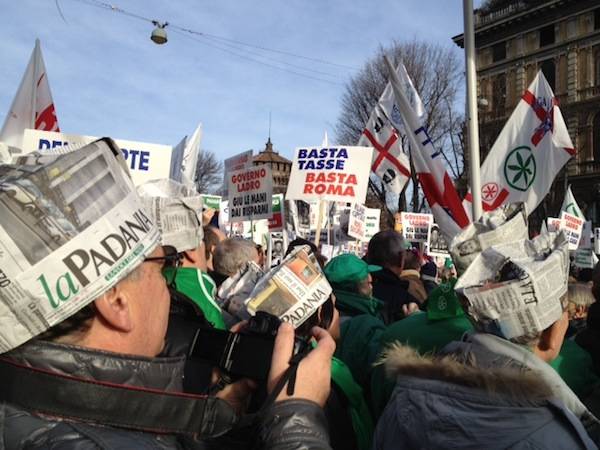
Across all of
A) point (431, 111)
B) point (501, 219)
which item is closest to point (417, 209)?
point (431, 111)

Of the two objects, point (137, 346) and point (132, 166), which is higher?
point (132, 166)

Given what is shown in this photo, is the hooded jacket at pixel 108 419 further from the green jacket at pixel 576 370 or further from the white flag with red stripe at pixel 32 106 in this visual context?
the white flag with red stripe at pixel 32 106

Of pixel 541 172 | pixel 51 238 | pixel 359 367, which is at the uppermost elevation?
pixel 541 172

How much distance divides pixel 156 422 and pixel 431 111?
34.7 meters

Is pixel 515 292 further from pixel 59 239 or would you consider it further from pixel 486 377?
pixel 59 239

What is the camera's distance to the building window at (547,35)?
3933cm

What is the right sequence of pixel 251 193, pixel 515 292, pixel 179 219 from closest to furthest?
1. pixel 515 292
2. pixel 179 219
3. pixel 251 193

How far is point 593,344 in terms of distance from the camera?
250 cm

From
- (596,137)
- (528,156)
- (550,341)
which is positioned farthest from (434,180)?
(596,137)

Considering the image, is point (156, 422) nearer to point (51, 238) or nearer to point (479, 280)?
point (51, 238)

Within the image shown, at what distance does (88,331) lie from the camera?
1292 mm

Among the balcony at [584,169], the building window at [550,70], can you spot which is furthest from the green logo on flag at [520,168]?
the building window at [550,70]

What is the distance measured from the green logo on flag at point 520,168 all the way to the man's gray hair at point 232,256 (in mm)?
3152

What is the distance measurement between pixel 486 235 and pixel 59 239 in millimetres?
1924
